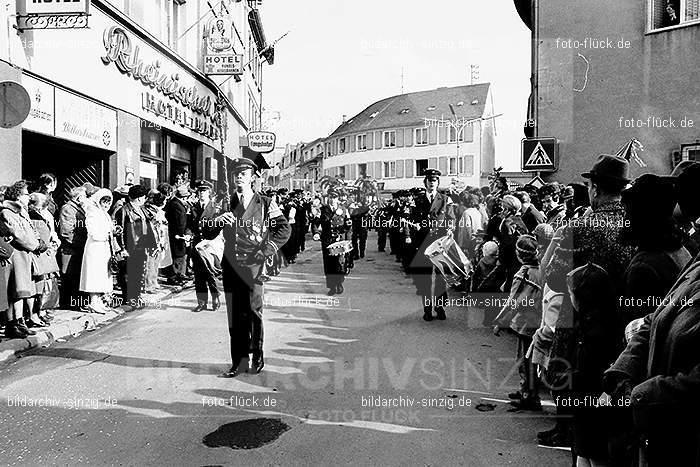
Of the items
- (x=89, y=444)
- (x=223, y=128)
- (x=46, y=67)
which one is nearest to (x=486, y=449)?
(x=89, y=444)

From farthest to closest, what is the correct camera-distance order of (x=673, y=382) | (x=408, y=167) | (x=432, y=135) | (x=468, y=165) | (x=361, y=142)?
1. (x=361, y=142)
2. (x=408, y=167)
3. (x=432, y=135)
4. (x=468, y=165)
5. (x=673, y=382)

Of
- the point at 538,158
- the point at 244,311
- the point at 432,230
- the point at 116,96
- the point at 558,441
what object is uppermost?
the point at 116,96

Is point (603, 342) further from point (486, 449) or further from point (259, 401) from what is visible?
point (259, 401)

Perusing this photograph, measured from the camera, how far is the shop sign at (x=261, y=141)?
1128 inches

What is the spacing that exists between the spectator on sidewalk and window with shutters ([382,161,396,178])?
59839mm

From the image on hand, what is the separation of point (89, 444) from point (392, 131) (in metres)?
65.5

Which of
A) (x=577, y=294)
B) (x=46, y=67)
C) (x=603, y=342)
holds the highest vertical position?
(x=46, y=67)

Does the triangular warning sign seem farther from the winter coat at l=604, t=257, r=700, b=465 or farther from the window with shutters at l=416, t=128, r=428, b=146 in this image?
the window with shutters at l=416, t=128, r=428, b=146

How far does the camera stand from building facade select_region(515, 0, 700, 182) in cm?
1424

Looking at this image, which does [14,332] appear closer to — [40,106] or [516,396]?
[40,106]

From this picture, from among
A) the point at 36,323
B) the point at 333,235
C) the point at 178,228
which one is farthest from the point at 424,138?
the point at 36,323

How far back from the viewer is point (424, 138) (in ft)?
214

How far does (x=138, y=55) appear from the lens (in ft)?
53.4

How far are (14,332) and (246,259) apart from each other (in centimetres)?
340
